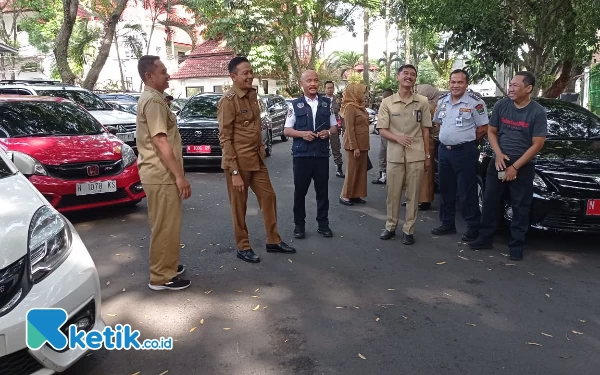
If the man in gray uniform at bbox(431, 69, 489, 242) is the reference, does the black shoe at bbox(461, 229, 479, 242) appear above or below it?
below

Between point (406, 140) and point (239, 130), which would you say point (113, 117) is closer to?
point (239, 130)

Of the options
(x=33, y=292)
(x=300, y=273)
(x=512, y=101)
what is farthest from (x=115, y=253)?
(x=512, y=101)

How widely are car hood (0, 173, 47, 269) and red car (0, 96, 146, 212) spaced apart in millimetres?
2316

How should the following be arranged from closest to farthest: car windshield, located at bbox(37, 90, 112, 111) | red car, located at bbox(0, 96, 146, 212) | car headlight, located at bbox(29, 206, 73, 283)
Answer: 1. car headlight, located at bbox(29, 206, 73, 283)
2. red car, located at bbox(0, 96, 146, 212)
3. car windshield, located at bbox(37, 90, 112, 111)

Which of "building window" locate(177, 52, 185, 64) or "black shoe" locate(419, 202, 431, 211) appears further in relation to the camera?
"building window" locate(177, 52, 185, 64)

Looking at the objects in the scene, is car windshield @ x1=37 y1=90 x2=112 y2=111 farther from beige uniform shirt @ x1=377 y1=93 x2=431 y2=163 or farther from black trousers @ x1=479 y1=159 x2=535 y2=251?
black trousers @ x1=479 y1=159 x2=535 y2=251

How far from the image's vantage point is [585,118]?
6270mm

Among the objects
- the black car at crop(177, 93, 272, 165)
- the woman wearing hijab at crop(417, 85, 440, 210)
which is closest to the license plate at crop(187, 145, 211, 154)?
the black car at crop(177, 93, 272, 165)

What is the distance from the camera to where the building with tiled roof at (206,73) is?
1252 inches

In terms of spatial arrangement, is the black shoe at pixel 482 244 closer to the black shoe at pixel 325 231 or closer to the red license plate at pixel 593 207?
the red license plate at pixel 593 207

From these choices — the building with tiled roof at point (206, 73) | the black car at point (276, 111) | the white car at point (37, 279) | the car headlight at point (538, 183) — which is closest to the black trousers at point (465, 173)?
the car headlight at point (538, 183)

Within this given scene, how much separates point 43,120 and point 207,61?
27.7 metres

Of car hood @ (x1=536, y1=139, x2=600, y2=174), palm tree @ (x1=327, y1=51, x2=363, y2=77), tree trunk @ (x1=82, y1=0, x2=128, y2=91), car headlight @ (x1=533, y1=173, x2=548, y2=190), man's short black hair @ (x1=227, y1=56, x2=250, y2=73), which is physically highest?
palm tree @ (x1=327, y1=51, x2=363, y2=77)

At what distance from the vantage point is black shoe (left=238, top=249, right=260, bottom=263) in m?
4.78
